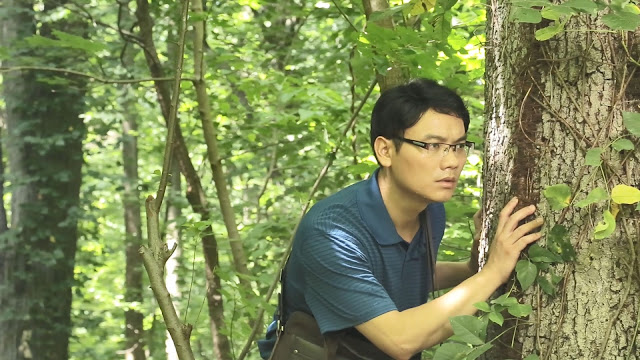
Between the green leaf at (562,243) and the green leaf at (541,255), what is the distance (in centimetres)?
1

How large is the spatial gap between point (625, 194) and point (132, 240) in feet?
25.3

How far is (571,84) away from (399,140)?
62cm

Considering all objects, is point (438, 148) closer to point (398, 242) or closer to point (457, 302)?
point (398, 242)

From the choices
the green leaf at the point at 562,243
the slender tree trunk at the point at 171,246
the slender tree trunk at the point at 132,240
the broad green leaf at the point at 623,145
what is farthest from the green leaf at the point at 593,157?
the slender tree trunk at the point at 132,240

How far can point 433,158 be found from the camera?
2.38 metres

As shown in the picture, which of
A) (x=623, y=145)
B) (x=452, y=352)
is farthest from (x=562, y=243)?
(x=452, y=352)

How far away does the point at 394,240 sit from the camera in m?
2.44

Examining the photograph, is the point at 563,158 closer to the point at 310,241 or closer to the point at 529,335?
the point at 529,335

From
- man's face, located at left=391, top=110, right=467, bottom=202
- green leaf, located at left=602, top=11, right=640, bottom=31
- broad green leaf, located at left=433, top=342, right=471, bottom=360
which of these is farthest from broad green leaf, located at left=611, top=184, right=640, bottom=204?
man's face, located at left=391, top=110, right=467, bottom=202

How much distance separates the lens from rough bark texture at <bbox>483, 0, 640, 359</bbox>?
1927 millimetres

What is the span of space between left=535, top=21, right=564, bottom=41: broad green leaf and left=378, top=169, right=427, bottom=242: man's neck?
0.77 meters

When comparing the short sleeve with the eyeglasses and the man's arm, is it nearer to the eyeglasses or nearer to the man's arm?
the man's arm

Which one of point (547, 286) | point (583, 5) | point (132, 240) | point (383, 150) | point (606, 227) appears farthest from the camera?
point (132, 240)

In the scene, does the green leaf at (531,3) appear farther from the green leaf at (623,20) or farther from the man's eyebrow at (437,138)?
the man's eyebrow at (437,138)
